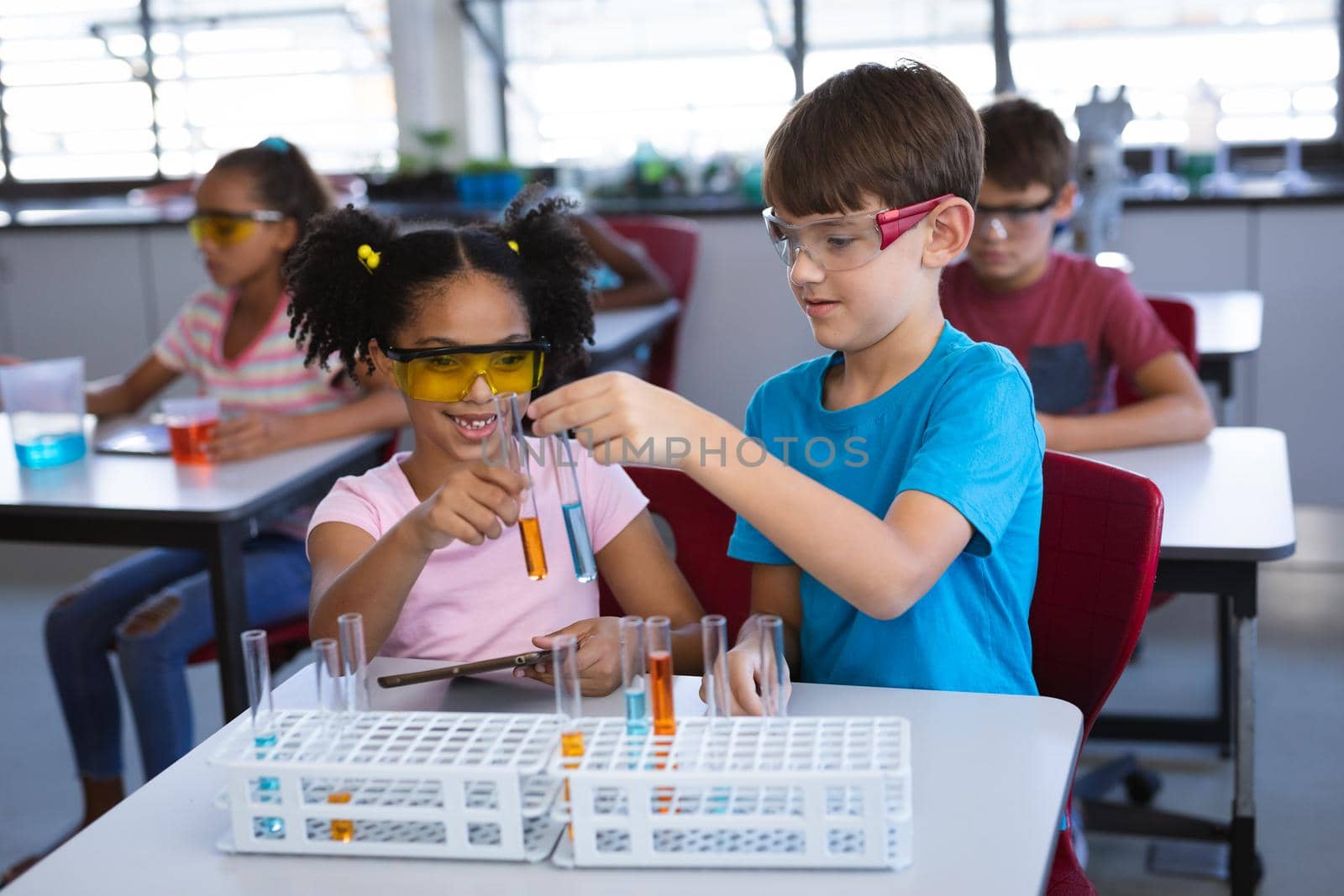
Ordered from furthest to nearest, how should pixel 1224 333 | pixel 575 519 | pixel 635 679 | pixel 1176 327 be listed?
pixel 1224 333
pixel 1176 327
pixel 575 519
pixel 635 679

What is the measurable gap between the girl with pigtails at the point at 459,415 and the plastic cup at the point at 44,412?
0.87 meters

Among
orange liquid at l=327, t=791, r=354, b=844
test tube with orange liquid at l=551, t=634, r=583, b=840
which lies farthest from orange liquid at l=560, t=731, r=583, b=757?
orange liquid at l=327, t=791, r=354, b=844

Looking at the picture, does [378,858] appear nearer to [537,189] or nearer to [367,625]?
[367,625]

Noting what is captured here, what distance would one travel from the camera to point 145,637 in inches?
88.4

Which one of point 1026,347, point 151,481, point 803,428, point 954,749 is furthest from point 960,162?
point 151,481

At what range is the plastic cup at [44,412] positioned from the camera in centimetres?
238

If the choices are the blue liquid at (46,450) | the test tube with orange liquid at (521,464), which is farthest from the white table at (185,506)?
the test tube with orange liquid at (521,464)

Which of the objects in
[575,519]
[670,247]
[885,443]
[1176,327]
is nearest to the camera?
[575,519]

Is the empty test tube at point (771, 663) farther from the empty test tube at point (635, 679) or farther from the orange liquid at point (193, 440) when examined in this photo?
the orange liquid at point (193, 440)

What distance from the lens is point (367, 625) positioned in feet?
4.63

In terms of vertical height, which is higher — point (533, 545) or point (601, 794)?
point (533, 545)

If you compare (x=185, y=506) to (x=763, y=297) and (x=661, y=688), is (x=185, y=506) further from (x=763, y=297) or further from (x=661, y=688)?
(x=763, y=297)

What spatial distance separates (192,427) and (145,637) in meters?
0.36

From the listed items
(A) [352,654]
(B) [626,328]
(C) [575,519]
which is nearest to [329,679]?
(A) [352,654]
